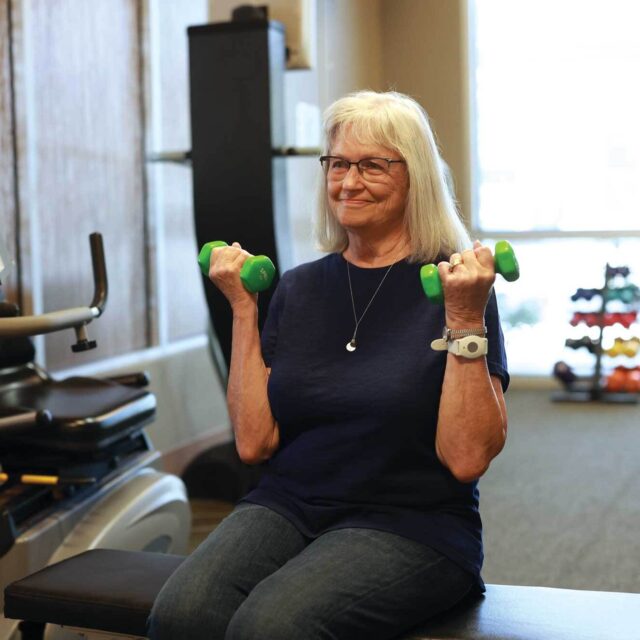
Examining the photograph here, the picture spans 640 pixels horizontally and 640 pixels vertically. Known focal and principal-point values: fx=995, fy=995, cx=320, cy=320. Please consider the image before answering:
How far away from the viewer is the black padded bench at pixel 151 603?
1.43m

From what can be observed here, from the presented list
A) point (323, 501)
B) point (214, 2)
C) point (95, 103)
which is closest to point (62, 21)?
point (95, 103)

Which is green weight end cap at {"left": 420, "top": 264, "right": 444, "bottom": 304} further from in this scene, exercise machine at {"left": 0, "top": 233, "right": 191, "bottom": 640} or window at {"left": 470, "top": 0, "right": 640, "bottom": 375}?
window at {"left": 470, "top": 0, "right": 640, "bottom": 375}

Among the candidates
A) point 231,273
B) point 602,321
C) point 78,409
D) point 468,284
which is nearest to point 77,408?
point 78,409

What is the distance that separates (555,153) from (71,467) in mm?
4400

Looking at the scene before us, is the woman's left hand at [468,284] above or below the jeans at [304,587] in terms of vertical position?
above

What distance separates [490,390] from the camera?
1.45 m

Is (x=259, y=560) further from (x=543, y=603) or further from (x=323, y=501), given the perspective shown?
(x=543, y=603)

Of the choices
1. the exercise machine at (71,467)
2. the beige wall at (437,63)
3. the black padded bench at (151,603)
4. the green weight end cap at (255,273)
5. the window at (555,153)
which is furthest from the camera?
the beige wall at (437,63)

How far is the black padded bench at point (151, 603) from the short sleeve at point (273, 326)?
416 mm

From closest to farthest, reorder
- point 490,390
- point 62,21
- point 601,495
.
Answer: point 490,390
point 62,21
point 601,495

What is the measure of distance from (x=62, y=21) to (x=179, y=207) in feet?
3.14

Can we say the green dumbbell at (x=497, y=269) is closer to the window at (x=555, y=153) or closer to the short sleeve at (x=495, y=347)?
the short sleeve at (x=495, y=347)

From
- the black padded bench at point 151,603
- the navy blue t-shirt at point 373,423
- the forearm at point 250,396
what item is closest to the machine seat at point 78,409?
the black padded bench at point 151,603

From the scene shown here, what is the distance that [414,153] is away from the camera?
161cm
